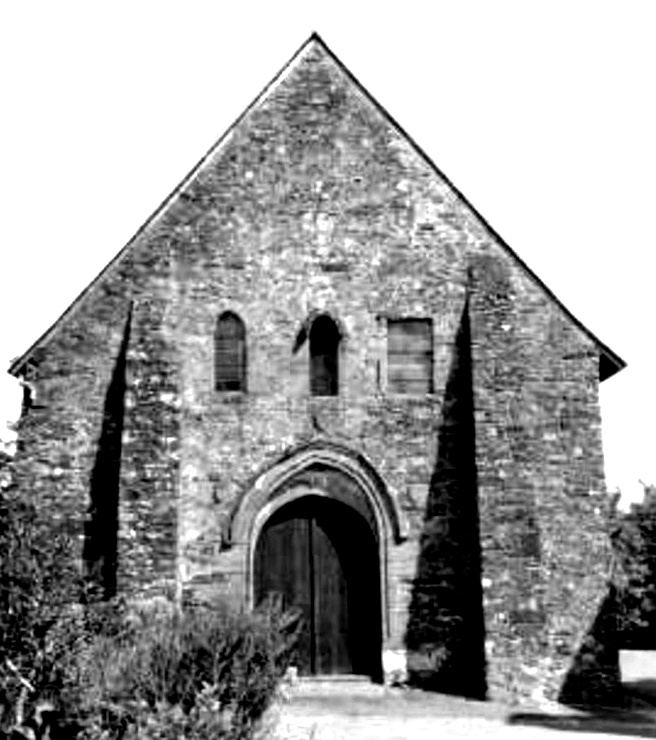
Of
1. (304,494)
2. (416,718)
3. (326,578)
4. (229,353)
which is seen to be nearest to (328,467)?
(304,494)

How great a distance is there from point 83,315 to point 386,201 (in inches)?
216

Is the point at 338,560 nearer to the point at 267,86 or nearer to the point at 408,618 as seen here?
the point at 408,618

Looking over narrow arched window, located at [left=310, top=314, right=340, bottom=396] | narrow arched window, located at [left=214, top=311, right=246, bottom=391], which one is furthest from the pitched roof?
narrow arched window, located at [left=310, top=314, right=340, bottom=396]

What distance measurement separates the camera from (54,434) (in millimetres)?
19109

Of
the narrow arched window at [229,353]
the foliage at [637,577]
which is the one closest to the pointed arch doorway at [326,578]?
the narrow arched window at [229,353]

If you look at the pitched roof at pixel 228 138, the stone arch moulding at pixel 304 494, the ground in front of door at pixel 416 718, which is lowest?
the ground in front of door at pixel 416 718

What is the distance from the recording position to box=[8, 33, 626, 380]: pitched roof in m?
19.4

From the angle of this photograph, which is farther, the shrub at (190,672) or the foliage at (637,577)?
the foliage at (637,577)

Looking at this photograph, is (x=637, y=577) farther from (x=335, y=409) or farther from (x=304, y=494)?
(x=304, y=494)

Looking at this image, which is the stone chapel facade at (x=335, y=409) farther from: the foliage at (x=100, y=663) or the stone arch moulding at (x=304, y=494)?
the foliage at (x=100, y=663)

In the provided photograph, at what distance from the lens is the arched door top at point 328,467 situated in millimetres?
18547

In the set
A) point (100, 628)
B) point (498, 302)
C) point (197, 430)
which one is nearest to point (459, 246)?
point (498, 302)

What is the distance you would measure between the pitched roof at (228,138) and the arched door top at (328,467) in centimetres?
422

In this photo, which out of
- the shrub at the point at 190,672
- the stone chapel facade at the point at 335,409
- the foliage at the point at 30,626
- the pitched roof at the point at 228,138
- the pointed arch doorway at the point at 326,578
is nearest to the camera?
the shrub at the point at 190,672
